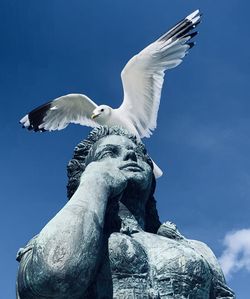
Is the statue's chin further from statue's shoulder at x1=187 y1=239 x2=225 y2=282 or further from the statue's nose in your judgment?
statue's shoulder at x1=187 y1=239 x2=225 y2=282

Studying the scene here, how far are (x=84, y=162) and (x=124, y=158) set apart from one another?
36 cm

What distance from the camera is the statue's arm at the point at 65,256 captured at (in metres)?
2.72

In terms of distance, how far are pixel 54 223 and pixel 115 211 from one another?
0.59 m

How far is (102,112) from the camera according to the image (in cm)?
1556

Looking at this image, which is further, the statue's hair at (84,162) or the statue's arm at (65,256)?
the statue's hair at (84,162)

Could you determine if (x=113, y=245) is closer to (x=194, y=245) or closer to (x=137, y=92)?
(x=194, y=245)

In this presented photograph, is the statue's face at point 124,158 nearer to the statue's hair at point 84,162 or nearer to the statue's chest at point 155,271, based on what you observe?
the statue's hair at point 84,162

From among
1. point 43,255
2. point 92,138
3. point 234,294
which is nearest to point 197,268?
point 234,294

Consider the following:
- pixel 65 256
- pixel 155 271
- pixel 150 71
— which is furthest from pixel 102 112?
pixel 65 256

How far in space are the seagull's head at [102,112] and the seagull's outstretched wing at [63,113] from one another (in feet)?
2.65

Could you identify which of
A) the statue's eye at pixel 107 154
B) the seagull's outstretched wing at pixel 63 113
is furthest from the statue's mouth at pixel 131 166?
the seagull's outstretched wing at pixel 63 113

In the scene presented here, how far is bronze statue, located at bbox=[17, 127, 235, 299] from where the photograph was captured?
2.76 metres

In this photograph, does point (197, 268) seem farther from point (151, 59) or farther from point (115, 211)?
point (151, 59)

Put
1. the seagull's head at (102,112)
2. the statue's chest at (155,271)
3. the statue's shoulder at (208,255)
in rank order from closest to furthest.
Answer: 1. the statue's chest at (155,271)
2. the statue's shoulder at (208,255)
3. the seagull's head at (102,112)
